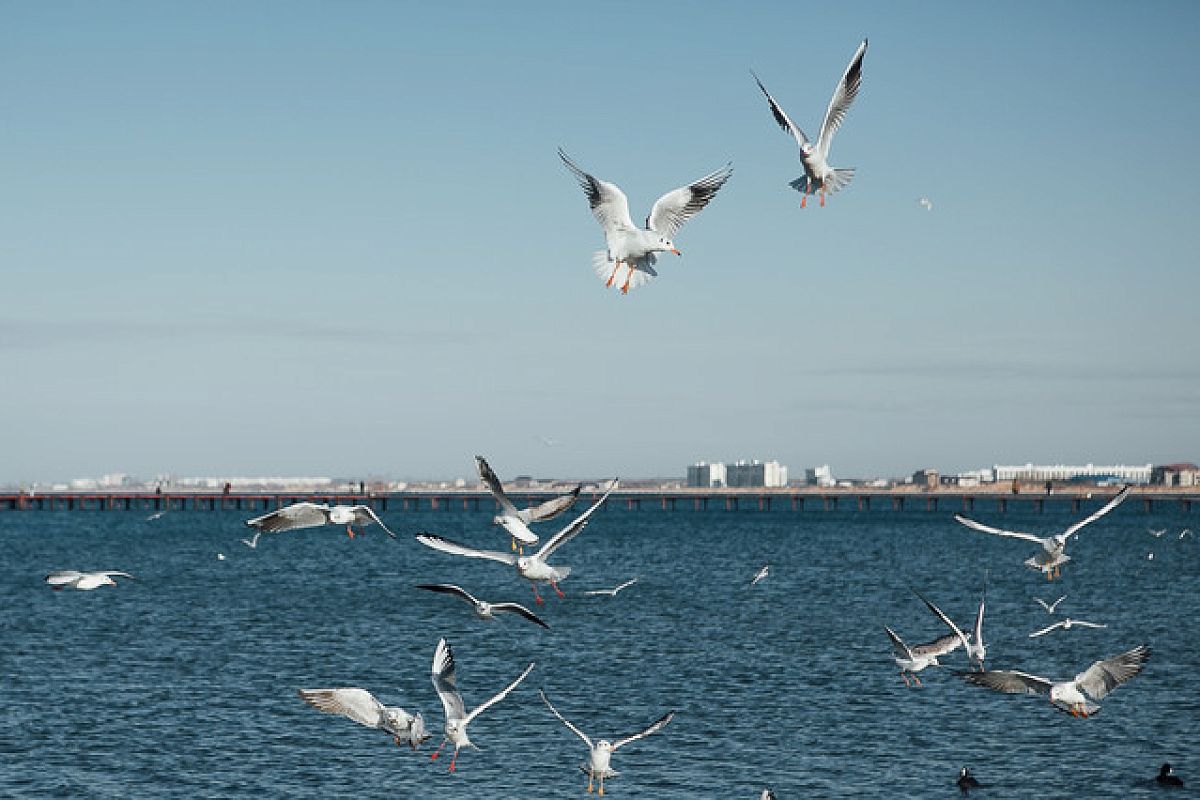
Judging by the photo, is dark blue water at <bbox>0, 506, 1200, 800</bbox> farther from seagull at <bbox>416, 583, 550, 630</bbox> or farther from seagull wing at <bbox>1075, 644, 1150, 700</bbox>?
seagull at <bbox>416, 583, 550, 630</bbox>

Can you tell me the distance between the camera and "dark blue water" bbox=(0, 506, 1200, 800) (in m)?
30.2

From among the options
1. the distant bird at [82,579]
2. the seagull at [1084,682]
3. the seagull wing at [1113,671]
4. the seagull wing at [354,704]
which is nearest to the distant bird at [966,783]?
the seagull at [1084,682]

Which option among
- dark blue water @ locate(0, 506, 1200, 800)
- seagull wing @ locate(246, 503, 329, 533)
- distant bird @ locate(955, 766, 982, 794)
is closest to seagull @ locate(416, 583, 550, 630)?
seagull wing @ locate(246, 503, 329, 533)

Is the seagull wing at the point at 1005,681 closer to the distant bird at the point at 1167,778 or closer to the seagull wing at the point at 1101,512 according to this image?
the seagull wing at the point at 1101,512

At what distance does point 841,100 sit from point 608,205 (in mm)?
3370

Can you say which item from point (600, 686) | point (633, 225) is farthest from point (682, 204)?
point (600, 686)

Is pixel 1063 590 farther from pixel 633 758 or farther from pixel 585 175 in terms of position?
pixel 585 175

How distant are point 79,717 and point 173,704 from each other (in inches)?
114

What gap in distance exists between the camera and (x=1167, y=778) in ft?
95.8

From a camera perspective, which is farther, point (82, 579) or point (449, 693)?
point (82, 579)

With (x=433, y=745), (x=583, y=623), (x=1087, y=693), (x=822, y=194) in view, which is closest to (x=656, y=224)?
(x=822, y=194)

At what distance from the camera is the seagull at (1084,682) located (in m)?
19.6

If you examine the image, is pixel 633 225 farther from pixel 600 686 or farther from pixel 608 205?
pixel 600 686

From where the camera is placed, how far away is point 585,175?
15672 millimetres
